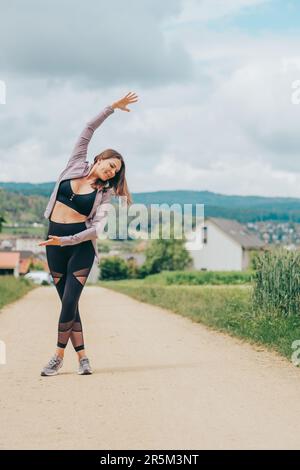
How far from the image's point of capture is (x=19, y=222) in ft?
408

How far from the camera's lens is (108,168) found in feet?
24.1

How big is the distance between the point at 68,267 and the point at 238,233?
87511 mm

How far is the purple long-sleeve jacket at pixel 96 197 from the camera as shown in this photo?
745 centimetres

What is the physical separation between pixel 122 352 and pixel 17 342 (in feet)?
6.28

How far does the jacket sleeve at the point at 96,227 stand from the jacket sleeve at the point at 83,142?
43cm

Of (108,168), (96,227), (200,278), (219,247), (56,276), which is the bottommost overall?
(200,278)

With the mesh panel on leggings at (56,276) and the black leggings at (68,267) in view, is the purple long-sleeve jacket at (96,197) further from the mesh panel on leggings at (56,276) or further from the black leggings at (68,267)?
the mesh panel on leggings at (56,276)

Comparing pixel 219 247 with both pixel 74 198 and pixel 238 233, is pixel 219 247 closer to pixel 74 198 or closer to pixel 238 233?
pixel 238 233

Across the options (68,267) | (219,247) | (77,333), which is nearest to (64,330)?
(77,333)

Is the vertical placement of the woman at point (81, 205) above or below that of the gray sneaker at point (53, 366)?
above

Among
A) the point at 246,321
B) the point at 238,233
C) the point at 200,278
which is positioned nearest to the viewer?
the point at 246,321

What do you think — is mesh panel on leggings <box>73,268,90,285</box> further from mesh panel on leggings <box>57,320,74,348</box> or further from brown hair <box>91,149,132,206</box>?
brown hair <box>91,149,132,206</box>

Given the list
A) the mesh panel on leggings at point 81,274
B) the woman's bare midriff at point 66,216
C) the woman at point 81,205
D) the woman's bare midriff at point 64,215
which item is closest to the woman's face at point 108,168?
the woman at point 81,205
